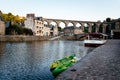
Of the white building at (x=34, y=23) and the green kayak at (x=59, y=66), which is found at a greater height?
the white building at (x=34, y=23)

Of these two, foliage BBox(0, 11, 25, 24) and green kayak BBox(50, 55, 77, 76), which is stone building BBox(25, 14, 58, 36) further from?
green kayak BBox(50, 55, 77, 76)

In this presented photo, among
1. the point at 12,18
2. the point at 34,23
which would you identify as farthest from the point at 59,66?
the point at 12,18

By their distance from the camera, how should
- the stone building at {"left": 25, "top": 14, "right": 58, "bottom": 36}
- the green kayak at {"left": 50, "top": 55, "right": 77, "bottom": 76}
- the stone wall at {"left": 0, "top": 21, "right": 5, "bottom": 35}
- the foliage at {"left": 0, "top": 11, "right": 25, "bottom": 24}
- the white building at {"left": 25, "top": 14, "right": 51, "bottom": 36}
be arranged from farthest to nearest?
the foliage at {"left": 0, "top": 11, "right": 25, "bottom": 24}, the stone building at {"left": 25, "top": 14, "right": 58, "bottom": 36}, the white building at {"left": 25, "top": 14, "right": 51, "bottom": 36}, the stone wall at {"left": 0, "top": 21, "right": 5, "bottom": 35}, the green kayak at {"left": 50, "top": 55, "right": 77, "bottom": 76}

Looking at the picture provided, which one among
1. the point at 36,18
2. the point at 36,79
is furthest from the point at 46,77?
the point at 36,18

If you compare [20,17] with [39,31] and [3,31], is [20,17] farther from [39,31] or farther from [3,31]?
[3,31]

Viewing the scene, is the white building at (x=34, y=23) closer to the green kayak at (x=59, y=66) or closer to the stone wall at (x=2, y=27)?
the stone wall at (x=2, y=27)

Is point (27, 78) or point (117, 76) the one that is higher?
point (117, 76)

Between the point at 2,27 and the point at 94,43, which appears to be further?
the point at 2,27

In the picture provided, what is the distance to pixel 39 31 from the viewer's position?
15238 cm

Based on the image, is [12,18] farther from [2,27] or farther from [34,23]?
[2,27]

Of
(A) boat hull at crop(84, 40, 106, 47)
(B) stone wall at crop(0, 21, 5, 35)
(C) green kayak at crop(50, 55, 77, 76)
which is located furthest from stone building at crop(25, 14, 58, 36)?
(C) green kayak at crop(50, 55, 77, 76)

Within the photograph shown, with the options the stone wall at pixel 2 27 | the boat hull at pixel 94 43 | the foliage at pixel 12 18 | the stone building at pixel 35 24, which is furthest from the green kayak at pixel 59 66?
the foliage at pixel 12 18

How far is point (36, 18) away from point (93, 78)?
445 ft

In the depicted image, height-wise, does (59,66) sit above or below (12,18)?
below
